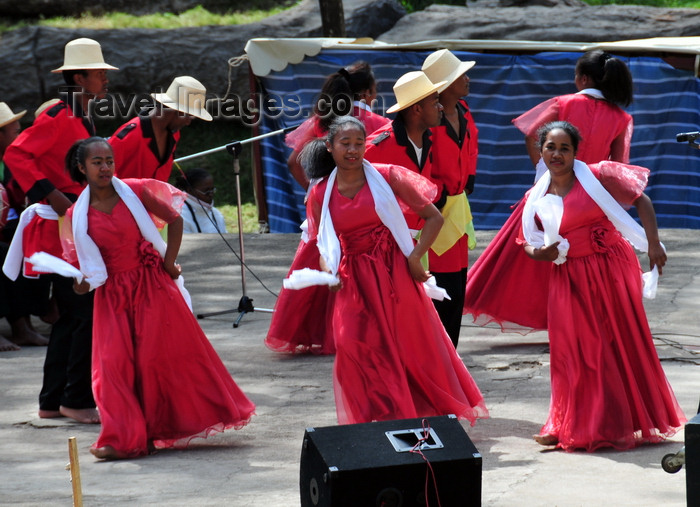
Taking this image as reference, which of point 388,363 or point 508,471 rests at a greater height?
point 388,363

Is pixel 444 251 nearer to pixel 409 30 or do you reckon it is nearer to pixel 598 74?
pixel 598 74

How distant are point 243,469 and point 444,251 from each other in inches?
81.2

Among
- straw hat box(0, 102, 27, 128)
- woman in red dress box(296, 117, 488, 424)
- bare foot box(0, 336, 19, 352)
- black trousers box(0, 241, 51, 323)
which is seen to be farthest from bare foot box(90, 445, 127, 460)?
straw hat box(0, 102, 27, 128)

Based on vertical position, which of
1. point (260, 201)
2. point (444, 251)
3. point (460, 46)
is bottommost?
point (260, 201)

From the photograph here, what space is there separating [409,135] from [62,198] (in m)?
2.08

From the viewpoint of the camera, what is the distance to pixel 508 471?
17.2 feet

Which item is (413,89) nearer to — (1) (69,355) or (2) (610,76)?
(2) (610,76)

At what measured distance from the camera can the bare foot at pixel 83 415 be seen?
6.50 m

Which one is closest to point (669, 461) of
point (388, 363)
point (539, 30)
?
point (388, 363)

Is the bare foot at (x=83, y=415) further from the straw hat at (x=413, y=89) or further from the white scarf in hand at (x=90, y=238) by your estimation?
the straw hat at (x=413, y=89)

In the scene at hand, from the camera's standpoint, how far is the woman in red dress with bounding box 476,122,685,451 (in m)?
5.59

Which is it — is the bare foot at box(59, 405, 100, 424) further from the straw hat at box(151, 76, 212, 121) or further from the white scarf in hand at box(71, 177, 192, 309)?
the straw hat at box(151, 76, 212, 121)

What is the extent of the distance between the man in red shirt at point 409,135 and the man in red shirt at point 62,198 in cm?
182

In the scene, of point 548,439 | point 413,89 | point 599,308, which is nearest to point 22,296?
point 413,89
